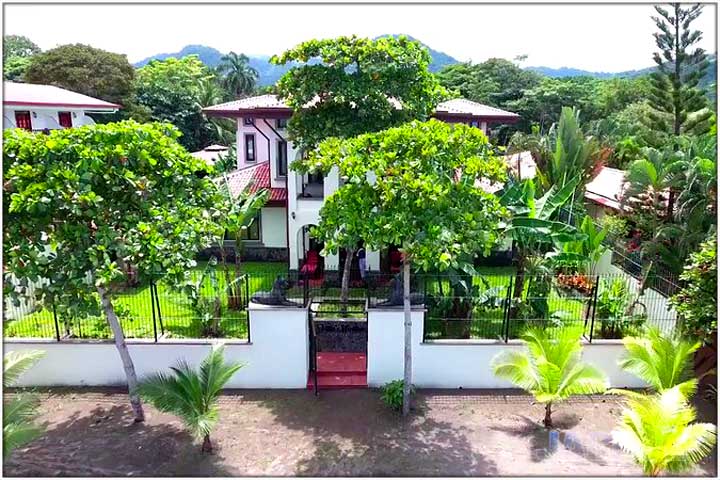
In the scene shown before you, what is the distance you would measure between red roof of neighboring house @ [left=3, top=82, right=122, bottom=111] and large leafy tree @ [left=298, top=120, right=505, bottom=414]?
22572 millimetres

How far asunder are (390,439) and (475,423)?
1.65m

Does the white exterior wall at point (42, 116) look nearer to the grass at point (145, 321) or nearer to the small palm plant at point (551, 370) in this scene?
the grass at point (145, 321)

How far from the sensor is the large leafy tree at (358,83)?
11617mm

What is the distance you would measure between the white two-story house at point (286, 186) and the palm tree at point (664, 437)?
32.7 feet

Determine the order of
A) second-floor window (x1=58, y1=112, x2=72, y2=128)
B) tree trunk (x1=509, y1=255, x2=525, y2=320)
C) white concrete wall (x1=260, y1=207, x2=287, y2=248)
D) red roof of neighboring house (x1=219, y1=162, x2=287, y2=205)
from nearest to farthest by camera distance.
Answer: tree trunk (x1=509, y1=255, x2=525, y2=320)
red roof of neighboring house (x1=219, y1=162, x2=287, y2=205)
white concrete wall (x1=260, y1=207, x2=287, y2=248)
second-floor window (x1=58, y1=112, x2=72, y2=128)

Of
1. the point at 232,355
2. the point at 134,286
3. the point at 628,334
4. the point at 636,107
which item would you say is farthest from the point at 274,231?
the point at 636,107

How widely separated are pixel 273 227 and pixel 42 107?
15.5m

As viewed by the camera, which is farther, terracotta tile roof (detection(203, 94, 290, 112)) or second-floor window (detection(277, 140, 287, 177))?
second-floor window (detection(277, 140, 287, 177))

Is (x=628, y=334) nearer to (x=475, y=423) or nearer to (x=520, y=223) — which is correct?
(x=520, y=223)

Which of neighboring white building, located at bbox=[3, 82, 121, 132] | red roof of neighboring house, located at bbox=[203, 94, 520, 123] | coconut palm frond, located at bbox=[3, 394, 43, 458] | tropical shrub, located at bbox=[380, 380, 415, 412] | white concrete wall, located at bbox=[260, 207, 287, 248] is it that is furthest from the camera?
neighboring white building, located at bbox=[3, 82, 121, 132]

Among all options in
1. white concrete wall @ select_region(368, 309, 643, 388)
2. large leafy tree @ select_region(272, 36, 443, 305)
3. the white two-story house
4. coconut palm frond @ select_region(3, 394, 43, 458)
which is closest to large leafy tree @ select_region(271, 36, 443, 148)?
large leafy tree @ select_region(272, 36, 443, 305)

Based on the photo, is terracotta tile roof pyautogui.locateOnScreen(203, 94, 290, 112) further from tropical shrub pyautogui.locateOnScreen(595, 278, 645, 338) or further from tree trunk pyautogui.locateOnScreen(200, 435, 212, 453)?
tropical shrub pyautogui.locateOnScreen(595, 278, 645, 338)

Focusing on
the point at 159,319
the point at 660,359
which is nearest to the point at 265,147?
the point at 159,319

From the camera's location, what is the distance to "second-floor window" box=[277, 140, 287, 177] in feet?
59.7
